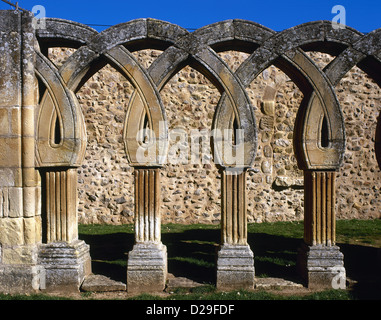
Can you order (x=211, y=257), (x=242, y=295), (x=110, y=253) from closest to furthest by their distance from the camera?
(x=242, y=295) < (x=211, y=257) < (x=110, y=253)

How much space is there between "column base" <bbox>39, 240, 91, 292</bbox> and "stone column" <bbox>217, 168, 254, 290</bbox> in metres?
1.74

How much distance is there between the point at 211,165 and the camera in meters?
9.89

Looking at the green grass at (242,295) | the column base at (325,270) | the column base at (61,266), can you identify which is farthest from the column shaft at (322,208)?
the column base at (61,266)

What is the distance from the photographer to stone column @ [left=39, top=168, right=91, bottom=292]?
4973 millimetres

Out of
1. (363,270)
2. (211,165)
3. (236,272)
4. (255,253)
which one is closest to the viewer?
(236,272)

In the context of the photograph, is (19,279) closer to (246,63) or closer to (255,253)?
(255,253)

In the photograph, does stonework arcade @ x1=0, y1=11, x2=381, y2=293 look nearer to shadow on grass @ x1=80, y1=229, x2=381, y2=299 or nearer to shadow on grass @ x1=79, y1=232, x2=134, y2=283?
shadow on grass @ x1=80, y1=229, x2=381, y2=299

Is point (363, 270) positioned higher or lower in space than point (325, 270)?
lower

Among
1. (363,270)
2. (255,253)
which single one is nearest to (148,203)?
(255,253)

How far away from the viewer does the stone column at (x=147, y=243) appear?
4.92 meters

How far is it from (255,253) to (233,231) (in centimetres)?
177

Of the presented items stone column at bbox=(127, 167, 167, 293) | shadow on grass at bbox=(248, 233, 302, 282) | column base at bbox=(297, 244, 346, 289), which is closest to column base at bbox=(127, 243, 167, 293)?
stone column at bbox=(127, 167, 167, 293)

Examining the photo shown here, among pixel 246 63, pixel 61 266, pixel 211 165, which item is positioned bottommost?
pixel 61 266

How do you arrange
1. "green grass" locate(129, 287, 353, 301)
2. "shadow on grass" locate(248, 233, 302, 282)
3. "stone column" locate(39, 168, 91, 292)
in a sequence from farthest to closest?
"shadow on grass" locate(248, 233, 302, 282)
"stone column" locate(39, 168, 91, 292)
"green grass" locate(129, 287, 353, 301)
